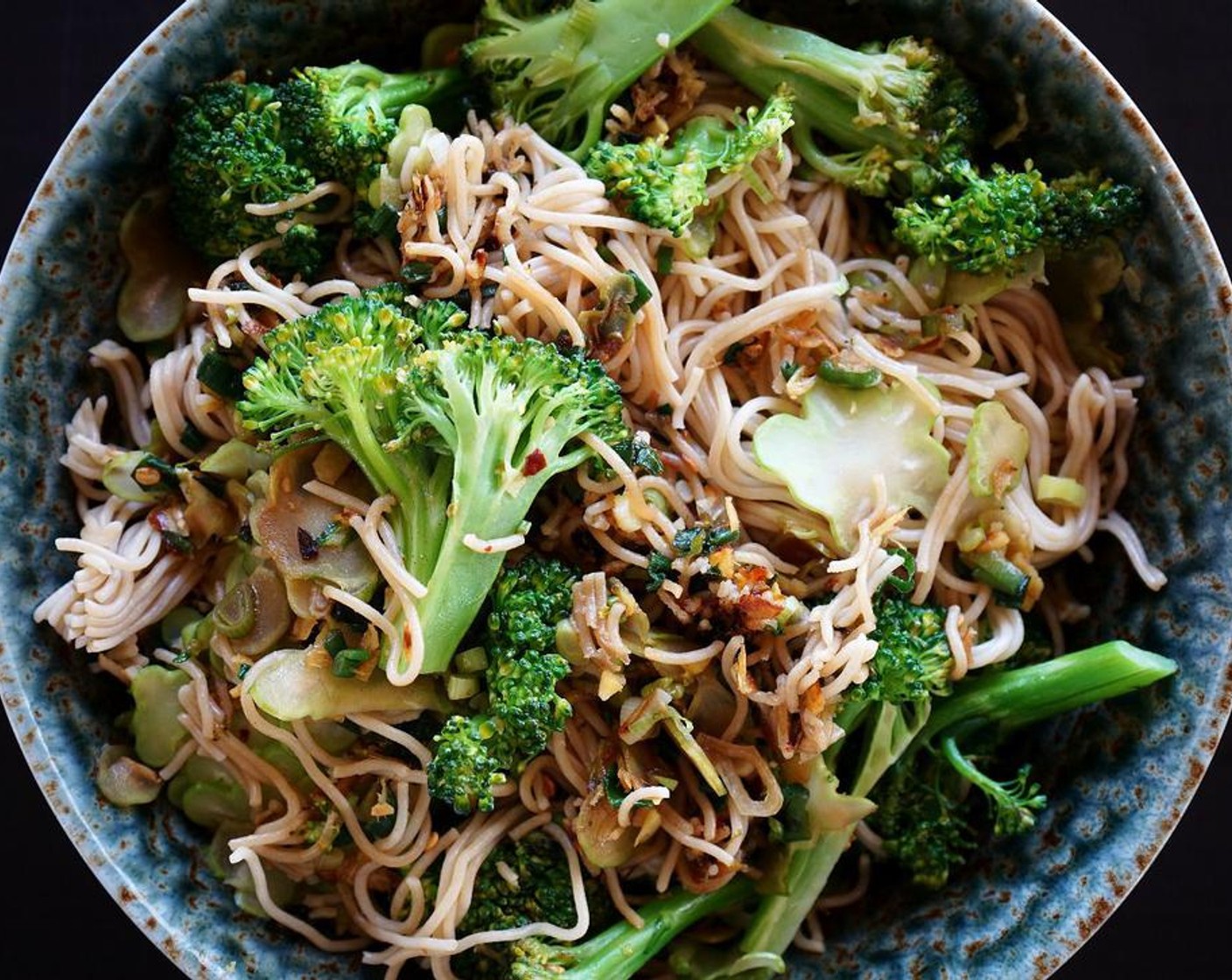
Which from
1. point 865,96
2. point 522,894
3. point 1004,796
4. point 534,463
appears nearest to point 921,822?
point 1004,796

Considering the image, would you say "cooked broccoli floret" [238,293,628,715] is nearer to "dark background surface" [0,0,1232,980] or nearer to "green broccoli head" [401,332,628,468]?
"green broccoli head" [401,332,628,468]

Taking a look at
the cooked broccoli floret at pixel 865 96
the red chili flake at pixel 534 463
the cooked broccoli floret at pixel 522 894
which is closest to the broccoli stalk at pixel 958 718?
the cooked broccoli floret at pixel 522 894

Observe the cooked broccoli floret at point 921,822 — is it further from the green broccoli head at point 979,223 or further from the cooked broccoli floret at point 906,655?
the green broccoli head at point 979,223

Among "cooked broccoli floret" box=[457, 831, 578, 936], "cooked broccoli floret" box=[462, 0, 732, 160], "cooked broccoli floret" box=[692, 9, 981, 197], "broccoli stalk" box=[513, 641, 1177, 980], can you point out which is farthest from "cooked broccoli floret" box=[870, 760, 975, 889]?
"cooked broccoli floret" box=[462, 0, 732, 160]

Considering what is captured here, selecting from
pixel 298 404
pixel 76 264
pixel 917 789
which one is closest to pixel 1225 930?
pixel 917 789

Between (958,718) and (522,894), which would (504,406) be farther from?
(958,718)

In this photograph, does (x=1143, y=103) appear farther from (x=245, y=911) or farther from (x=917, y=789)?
(x=245, y=911)

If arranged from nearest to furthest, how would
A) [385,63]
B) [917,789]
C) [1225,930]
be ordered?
[917,789] < [385,63] < [1225,930]
